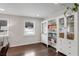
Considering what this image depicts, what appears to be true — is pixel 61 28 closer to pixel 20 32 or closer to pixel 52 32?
pixel 52 32

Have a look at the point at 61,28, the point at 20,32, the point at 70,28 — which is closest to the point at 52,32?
the point at 61,28

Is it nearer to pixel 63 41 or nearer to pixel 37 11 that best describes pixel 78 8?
pixel 37 11

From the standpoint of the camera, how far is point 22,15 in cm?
200

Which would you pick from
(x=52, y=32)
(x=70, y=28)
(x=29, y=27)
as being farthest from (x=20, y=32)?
(x=52, y=32)

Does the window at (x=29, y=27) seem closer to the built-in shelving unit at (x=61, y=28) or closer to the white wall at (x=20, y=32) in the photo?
the white wall at (x=20, y=32)

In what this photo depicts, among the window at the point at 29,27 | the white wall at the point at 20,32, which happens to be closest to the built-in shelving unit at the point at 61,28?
the white wall at the point at 20,32

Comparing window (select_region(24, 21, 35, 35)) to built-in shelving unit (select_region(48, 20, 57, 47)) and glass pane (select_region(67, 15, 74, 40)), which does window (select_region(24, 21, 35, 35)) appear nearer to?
glass pane (select_region(67, 15, 74, 40))

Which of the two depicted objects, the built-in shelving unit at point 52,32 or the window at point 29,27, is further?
the built-in shelving unit at point 52,32

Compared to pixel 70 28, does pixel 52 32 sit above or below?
below

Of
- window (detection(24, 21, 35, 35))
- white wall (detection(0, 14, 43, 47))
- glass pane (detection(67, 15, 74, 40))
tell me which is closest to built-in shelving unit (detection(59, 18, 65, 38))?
glass pane (detection(67, 15, 74, 40))

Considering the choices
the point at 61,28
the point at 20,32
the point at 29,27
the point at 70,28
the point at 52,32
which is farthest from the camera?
the point at 52,32

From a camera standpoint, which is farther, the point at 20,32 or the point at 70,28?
the point at 70,28

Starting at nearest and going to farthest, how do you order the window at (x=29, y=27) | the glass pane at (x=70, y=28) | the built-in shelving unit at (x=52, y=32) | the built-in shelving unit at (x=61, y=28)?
the window at (x=29, y=27) < the glass pane at (x=70, y=28) < the built-in shelving unit at (x=61, y=28) < the built-in shelving unit at (x=52, y=32)

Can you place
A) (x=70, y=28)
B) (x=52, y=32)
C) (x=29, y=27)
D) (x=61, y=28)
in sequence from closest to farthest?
1. (x=29, y=27)
2. (x=70, y=28)
3. (x=61, y=28)
4. (x=52, y=32)
